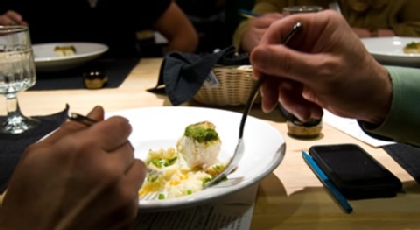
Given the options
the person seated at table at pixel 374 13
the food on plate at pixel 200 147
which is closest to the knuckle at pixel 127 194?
the food on plate at pixel 200 147

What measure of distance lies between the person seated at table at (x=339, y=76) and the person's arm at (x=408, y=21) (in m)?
1.47

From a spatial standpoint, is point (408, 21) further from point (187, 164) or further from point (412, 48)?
point (187, 164)

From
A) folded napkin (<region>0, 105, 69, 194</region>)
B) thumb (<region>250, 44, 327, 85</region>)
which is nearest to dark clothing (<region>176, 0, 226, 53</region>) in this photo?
folded napkin (<region>0, 105, 69, 194</region>)

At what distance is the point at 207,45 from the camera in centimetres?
308

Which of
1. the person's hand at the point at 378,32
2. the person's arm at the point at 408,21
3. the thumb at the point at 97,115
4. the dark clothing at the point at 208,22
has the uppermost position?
the thumb at the point at 97,115

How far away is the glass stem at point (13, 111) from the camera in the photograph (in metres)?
1.04

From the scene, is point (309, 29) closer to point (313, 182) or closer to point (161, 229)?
point (313, 182)

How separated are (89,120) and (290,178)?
373 millimetres

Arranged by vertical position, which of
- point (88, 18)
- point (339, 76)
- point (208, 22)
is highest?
point (339, 76)

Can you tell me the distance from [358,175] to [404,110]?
0.52 feet

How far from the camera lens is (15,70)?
41.5 inches

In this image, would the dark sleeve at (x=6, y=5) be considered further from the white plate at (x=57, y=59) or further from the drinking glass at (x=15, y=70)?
the drinking glass at (x=15, y=70)

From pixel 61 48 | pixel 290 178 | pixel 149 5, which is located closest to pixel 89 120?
pixel 290 178

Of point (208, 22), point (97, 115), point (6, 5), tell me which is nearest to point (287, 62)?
point (97, 115)
